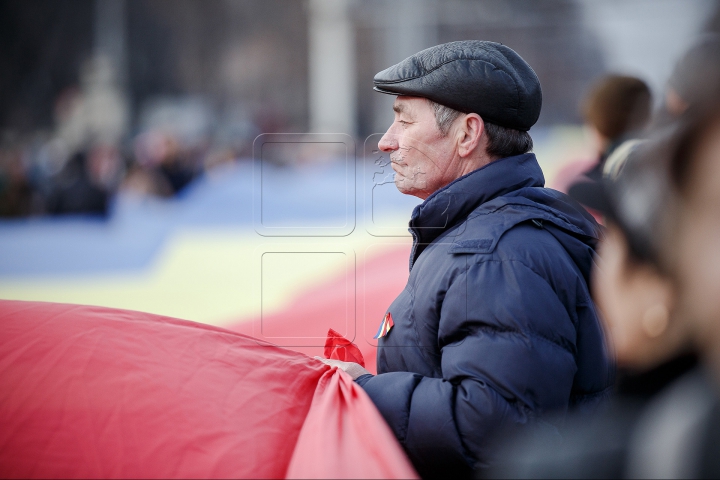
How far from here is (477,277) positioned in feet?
4.16

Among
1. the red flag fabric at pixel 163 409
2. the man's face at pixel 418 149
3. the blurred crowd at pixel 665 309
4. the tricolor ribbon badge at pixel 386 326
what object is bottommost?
the red flag fabric at pixel 163 409

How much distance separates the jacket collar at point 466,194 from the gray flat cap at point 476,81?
10 cm

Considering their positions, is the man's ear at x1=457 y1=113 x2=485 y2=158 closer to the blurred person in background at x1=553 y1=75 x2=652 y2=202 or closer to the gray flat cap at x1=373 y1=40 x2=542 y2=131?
the gray flat cap at x1=373 y1=40 x2=542 y2=131

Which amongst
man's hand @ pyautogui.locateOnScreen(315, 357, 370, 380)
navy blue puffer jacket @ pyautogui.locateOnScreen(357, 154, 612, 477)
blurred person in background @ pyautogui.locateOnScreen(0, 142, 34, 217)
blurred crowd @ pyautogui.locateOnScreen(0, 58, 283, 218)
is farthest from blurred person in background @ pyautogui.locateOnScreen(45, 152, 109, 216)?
navy blue puffer jacket @ pyautogui.locateOnScreen(357, 154, 612, 477)

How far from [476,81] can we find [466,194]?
0.23m

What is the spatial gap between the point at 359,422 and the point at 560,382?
0.37 metres

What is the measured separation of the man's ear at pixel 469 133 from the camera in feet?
4.83

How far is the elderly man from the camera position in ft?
3.99

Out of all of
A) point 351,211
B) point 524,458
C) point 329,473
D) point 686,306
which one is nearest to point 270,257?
point 351,211

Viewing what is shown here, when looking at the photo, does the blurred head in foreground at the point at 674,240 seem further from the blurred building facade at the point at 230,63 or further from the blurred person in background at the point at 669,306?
the blurred building facade at the point at 230,63

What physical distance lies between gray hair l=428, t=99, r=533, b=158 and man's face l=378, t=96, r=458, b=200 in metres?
0.01

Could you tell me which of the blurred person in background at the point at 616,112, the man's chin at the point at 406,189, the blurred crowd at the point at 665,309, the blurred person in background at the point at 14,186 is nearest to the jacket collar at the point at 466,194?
the man's chin at the point at 406,189

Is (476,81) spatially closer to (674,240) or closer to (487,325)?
(487,325)

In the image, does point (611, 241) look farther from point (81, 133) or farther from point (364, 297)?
point (81, 133)
